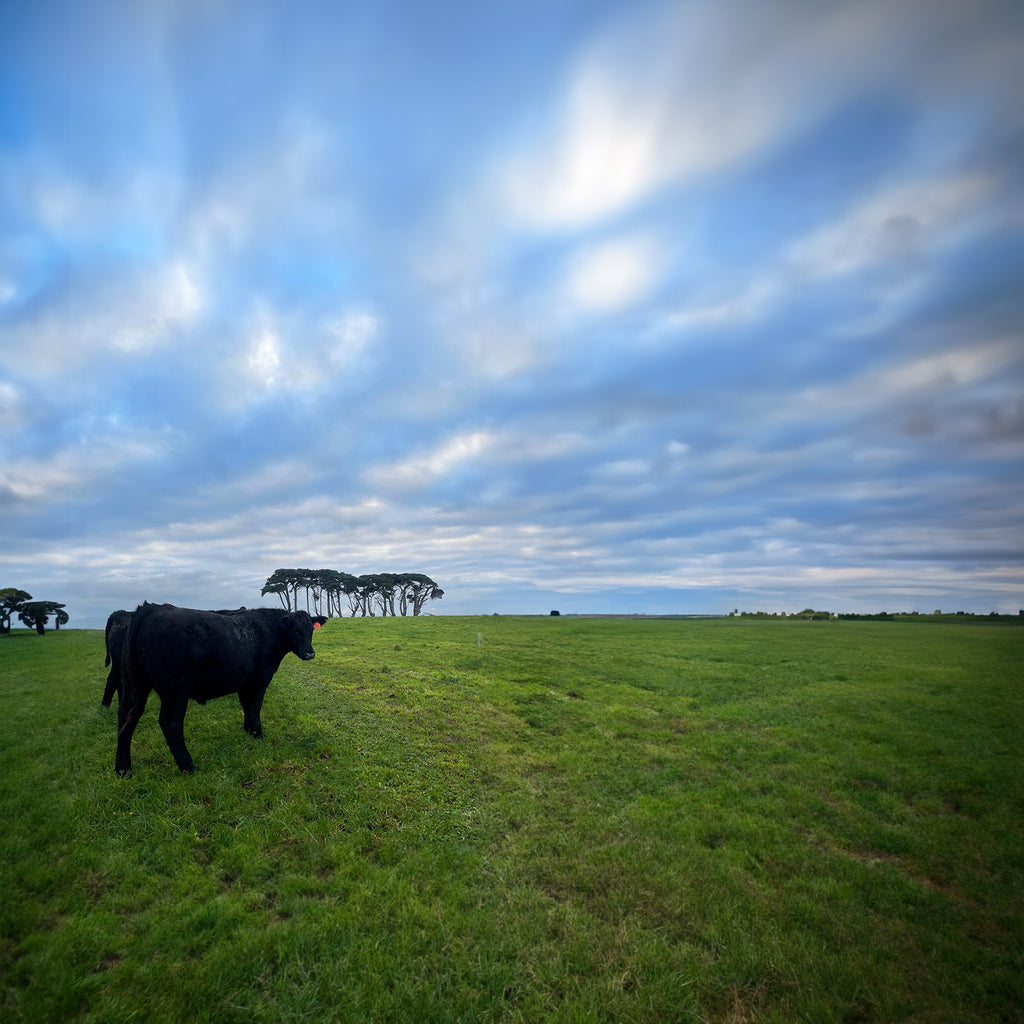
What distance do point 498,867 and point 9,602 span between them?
→ 5224 cm

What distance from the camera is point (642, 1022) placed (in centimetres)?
573

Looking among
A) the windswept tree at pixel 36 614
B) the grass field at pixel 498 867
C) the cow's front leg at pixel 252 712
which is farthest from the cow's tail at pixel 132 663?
the windswept tree at pixel 36 614

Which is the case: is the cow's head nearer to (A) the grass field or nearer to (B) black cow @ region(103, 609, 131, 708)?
(A) the grass field

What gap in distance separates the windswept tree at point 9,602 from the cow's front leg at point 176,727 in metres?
45.5

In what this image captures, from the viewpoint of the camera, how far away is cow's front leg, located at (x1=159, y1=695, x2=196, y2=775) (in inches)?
392

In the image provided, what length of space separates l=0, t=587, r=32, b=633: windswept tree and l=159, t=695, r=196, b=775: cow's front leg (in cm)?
4552

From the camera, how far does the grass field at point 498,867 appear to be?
19.6ft

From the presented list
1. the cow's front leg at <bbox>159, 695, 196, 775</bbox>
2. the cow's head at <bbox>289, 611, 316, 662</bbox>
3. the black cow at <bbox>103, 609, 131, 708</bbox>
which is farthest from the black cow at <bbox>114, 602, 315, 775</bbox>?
the black cow at <bbox>103, 609, 131, 708</bbox>

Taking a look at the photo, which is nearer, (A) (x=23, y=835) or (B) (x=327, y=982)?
(B) (x=327, y=982)

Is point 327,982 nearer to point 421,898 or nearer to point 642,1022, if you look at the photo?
point 421,898

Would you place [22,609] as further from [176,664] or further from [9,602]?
[176,664]

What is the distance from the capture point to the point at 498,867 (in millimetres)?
8469

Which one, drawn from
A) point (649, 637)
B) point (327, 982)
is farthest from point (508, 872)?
point (649, 637)

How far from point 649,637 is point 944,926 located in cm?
3694
